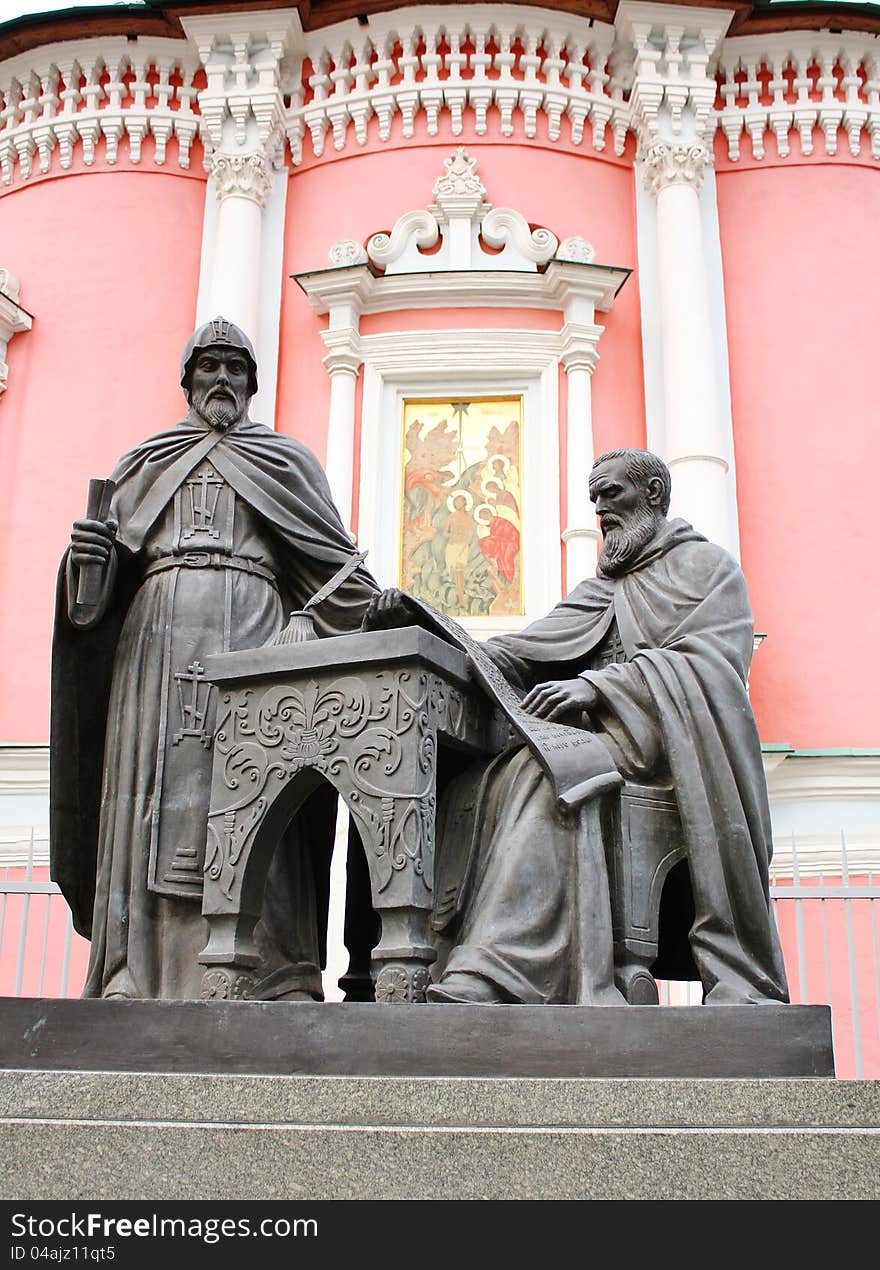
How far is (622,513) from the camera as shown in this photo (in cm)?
454

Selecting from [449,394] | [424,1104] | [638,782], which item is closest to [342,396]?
[449,394]

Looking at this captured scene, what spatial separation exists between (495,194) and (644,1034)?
995 centimetres

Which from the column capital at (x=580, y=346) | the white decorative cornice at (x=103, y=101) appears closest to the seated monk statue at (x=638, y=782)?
the column capital at (x=580, y=346)

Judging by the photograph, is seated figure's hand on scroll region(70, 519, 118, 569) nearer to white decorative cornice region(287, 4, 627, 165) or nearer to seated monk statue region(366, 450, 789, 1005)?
seated monk statue region(366, 450, 789, 1005)

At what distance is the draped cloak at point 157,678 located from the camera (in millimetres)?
3992

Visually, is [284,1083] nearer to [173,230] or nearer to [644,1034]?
[644,1034]

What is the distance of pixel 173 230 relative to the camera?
40.7ft

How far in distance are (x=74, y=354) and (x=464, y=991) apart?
31.8 ft

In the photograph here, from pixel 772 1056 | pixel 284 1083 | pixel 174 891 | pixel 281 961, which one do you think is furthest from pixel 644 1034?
pixel 174 891

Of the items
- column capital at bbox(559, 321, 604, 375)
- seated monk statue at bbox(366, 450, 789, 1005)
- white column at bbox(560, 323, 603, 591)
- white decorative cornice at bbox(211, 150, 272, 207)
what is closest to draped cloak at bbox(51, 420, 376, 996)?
seated monk statue at bbox(366, 450, 789, 1005)

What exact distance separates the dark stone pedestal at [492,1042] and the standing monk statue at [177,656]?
0.49m

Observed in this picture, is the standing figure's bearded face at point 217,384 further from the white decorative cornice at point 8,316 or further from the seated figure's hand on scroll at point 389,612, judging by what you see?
the white decorative cornice at point 8,316

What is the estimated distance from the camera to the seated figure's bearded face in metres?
4.49

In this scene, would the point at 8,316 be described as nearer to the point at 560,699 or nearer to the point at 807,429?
the point at 807,429
